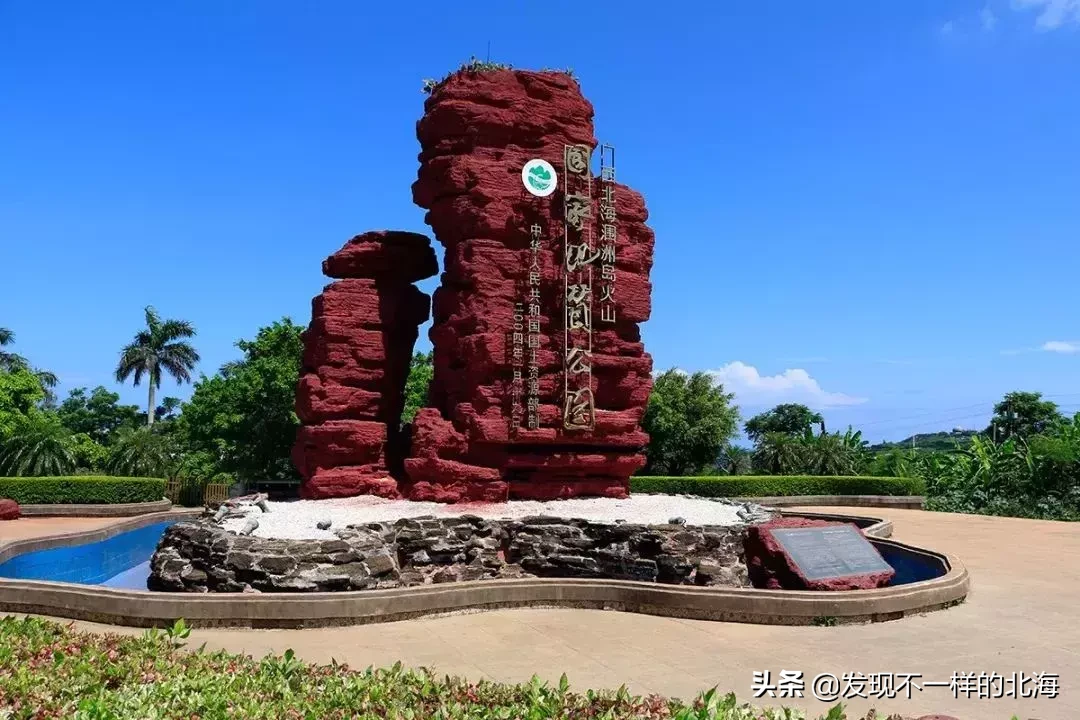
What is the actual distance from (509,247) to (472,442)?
452 centimetres

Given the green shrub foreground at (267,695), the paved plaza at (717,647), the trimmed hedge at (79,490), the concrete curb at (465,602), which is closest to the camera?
the green shrub foreground at (267,695)

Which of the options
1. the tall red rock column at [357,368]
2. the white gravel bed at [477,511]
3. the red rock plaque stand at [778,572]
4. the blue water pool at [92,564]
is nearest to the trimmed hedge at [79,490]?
the blue water pool at [92,564]

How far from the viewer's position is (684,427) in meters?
37.0

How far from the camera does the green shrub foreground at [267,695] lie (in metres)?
5.59

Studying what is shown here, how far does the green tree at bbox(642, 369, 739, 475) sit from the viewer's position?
37.0 m

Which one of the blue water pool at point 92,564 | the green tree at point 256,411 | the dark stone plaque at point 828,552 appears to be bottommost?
the blue water pool at point 92,564

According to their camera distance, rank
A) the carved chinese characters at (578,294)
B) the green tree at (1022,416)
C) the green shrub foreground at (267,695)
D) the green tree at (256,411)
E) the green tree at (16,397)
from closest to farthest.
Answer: the green shrub foreground at (267,695)
the carved chinese characters at (578,294)
the green tree at (256,411)
the green tree at (16,397)
the green tree at (1022,416)

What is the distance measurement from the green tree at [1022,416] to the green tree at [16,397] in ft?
191

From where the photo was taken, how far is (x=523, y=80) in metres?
18.9

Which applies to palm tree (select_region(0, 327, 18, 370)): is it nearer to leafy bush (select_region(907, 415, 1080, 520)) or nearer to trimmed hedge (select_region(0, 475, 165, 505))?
trimmed hedge (select_region(0, 475, 165, 505))

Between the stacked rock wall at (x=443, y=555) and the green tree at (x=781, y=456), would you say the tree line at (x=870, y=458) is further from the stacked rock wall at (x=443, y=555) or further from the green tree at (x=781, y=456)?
the stacked rock wall at (x=443, y=555)

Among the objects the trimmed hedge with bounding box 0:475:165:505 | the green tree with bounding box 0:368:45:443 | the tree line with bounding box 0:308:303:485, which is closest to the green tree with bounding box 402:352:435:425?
the tree line with bounding box 0:308:303:485

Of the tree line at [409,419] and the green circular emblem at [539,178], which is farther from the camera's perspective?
the tree line at [409,419]

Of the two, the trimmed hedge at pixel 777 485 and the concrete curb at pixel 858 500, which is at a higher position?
the trimmed hedge at pixel 777 485
